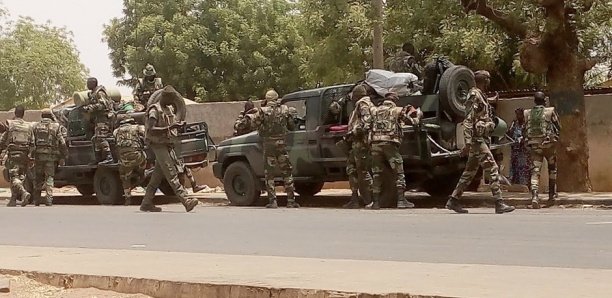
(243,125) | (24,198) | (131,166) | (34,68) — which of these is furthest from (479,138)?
(34,68)

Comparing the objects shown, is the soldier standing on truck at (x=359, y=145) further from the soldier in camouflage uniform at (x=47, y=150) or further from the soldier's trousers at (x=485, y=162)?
the soldier in camouflage uniform at (x=47, y=150)

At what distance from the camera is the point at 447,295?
19.7 feet

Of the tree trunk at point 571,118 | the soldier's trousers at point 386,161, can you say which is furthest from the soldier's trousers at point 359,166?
the tree trunk at point 571,118

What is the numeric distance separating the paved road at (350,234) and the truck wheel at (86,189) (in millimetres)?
4557

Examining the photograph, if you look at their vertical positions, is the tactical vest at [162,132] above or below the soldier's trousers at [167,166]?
above

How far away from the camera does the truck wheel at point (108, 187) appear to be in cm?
1794

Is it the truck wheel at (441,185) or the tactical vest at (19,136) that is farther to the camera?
the tactical vest at (19,136)

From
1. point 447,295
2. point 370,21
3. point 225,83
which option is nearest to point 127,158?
point 370,21

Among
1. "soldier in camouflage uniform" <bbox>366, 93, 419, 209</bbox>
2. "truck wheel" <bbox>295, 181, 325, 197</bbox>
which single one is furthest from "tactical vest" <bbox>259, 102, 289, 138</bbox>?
"truck wheel" <bbox>295, 181, 325, 197</bbox>

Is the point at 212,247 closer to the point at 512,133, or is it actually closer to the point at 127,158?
the point at 127,158

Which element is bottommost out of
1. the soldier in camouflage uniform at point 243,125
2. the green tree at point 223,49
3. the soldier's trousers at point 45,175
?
the soldier's trousers at point 45,175

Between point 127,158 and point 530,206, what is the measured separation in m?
6.69

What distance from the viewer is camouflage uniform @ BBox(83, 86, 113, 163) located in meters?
17.9

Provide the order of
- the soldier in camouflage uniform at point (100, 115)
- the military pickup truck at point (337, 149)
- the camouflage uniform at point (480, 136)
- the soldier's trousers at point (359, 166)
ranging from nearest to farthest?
the camouflage uniform at point (480, 136) → the military pickup truck at point (337, 149) → the soldier's trousers at point (359, 166) → the soldier in camouflage uniform at point (100, 115)
